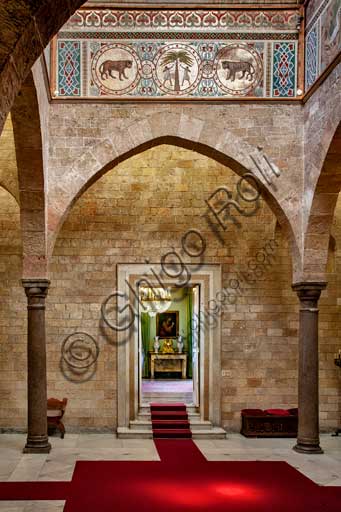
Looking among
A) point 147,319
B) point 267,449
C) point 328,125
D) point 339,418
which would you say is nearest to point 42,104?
point 328,125

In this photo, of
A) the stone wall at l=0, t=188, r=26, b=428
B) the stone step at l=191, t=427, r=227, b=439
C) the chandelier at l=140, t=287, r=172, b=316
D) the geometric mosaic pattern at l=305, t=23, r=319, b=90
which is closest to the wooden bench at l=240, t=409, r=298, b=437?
the stone step at l=191, t=427, r=227, b=439

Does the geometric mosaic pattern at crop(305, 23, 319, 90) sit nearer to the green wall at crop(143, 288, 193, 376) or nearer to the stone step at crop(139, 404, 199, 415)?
the stone step at crop(139, 404, 199, 415)

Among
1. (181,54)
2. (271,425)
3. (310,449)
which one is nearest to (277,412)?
(271,425)

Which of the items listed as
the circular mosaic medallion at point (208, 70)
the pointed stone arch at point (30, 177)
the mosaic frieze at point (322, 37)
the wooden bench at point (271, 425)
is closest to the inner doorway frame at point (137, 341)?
the wooden bench at point (271, 425)

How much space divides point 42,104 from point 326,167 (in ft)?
11.8

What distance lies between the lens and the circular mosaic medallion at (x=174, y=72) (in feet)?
29.2

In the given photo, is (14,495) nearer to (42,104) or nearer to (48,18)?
(42,104)

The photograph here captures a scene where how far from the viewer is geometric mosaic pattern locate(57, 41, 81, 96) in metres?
8.84

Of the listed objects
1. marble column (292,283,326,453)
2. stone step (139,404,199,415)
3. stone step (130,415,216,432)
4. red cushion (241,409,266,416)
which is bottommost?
stone step (130,415,216,432)

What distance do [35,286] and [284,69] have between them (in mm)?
4529

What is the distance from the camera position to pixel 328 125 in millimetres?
7906

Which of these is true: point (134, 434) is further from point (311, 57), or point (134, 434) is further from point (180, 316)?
point (180, 316)

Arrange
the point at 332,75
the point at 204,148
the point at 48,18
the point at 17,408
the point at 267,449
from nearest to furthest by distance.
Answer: the point at 48,18, the point at 332,75, the point at 204,148, the point at 267,449, the point at 17,408

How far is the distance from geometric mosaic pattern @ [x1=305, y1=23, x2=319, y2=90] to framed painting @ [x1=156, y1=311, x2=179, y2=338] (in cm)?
1002
